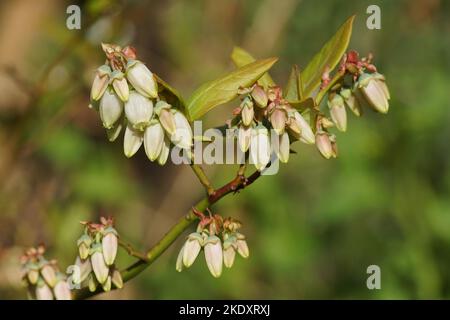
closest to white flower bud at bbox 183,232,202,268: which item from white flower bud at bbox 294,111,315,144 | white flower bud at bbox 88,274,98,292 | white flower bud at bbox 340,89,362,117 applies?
white flower bud at bbox 88,274,98,292

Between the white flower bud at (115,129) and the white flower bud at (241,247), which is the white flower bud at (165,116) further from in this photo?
the white flower bud at (241,247)

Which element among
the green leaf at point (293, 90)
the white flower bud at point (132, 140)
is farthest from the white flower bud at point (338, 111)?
the white flower bud at point (132, 140)

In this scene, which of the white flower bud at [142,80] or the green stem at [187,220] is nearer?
the white flower bud at [142,80]

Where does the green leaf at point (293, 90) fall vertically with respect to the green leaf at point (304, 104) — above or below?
above

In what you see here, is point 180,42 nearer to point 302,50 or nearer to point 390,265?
point 302,50

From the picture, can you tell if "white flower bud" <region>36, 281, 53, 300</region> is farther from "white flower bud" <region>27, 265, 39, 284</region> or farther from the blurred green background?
the blurred green background

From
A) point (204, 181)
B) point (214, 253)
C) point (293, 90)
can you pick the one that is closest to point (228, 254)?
point (214, 253)
